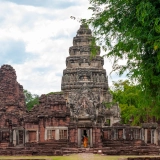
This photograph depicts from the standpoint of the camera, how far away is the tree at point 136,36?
12.0 m

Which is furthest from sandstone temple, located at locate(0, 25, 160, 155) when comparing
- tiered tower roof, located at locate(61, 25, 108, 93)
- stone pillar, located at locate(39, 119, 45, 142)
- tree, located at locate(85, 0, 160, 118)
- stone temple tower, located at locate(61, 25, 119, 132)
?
tree, located at locate(85, 0, 160, 118)

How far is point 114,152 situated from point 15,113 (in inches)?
617

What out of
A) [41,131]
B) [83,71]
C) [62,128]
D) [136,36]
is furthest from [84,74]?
[136,36]

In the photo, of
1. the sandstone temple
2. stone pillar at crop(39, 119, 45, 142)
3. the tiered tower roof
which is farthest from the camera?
the tiered tower roof

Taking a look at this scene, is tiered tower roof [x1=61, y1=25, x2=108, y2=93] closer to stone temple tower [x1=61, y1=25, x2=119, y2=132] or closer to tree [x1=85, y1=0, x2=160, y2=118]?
stone temple tower [x1=61, y1=25, x2=119, y2=132]

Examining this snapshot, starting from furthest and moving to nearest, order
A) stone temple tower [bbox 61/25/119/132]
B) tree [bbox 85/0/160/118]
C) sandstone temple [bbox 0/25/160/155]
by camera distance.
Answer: stone temple tower [bbox 61/25/119/132] < sandstone temple [bbox 0/25/160/155] < tree [bbox 85/0/160/118]

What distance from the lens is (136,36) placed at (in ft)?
40.8

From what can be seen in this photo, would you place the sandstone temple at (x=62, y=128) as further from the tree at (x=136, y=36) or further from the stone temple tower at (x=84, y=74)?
the tree at (x=136, y=36)

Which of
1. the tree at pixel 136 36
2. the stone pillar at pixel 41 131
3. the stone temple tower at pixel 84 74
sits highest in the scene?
the stone temple tower at pixel 84 74

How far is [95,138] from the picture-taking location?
32.4m

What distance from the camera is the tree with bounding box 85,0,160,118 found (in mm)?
12008

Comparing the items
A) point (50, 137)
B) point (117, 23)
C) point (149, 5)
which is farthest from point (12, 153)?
point (149, 5)

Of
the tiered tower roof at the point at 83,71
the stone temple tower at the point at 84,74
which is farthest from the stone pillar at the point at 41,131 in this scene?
the tiered tower roof at the point at 83,71

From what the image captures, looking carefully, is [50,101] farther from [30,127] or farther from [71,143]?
[71,143]
